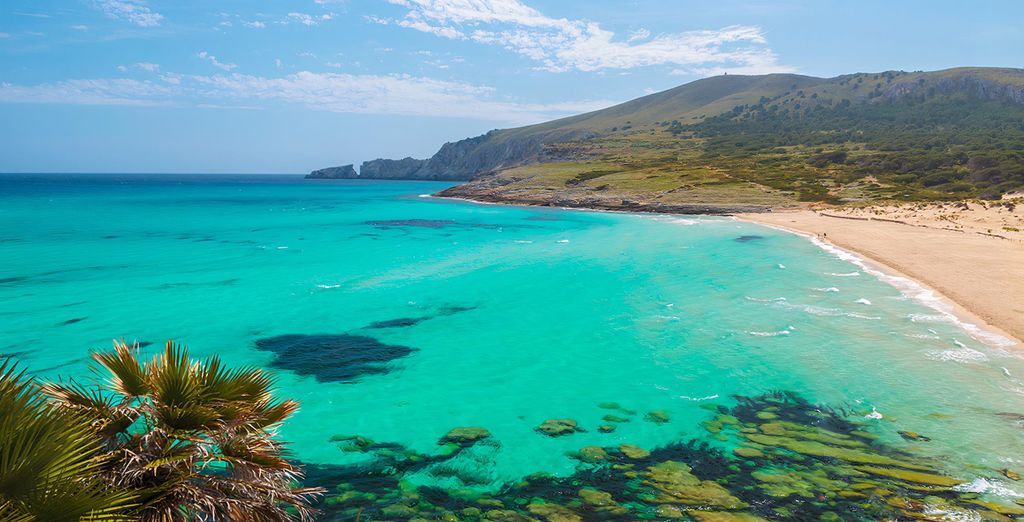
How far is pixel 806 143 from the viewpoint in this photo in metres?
154

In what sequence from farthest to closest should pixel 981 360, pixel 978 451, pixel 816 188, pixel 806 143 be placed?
pixel 806 143, pixel 816 188, pixel 981 360, pixel 978 451

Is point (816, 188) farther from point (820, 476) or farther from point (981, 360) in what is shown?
point (820, 476)

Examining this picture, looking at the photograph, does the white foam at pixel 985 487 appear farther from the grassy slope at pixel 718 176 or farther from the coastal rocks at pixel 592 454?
the grassy slope at pixel 718 176

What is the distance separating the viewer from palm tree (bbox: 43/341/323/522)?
5930 mm

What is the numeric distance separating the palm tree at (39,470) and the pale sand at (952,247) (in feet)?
85.0

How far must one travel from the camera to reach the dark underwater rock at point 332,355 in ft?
63.0

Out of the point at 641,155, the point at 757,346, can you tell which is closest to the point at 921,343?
the point at 757,346

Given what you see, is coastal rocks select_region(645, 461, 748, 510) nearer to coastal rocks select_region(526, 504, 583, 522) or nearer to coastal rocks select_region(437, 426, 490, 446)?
coastal rocks select_region(526, 504, 583, 522)

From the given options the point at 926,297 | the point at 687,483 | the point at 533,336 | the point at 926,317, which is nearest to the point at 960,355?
the point at 926,317

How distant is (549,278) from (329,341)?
17.4m

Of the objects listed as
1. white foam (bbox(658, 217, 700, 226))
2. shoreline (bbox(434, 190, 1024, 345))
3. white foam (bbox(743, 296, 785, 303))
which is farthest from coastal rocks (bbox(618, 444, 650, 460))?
white foam (bbox(658, 217, 700, 226))

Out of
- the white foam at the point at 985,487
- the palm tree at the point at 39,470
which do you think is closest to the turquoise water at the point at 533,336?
the white foam at the point at 985,487

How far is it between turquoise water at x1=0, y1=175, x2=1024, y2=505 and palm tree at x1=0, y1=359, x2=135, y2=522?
8.34 meters

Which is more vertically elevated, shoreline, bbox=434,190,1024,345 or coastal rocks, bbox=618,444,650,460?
shoreline, bbox=434,190,1024,345
